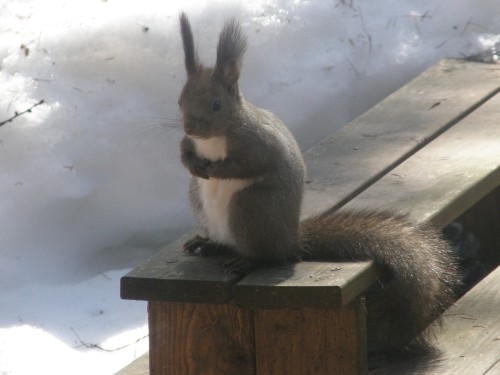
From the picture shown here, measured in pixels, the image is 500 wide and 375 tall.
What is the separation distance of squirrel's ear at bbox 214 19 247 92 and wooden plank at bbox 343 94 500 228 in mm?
433

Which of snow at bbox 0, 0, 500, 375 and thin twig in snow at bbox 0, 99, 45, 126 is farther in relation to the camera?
thin twig in snow at bbox 0, 99, 45, 126

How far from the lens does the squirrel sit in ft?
7.42

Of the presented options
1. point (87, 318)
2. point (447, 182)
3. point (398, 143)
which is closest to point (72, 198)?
point (87, 318)

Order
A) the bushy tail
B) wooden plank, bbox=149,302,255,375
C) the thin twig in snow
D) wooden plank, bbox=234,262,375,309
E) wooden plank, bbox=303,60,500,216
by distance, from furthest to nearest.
→ 1. the thin twig in snow
2. wooden plank, bbox=303,60,500,216
3. the bushy tail
4. wooden plank, bbox=149,302,255,375
5. wooden plank, bbox=234,262,375,309

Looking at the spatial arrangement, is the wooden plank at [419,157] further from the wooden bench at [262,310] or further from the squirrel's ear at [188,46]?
the squirrel's ear at [188,46]

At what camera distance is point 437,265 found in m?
2.35

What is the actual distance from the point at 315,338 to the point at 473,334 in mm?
462

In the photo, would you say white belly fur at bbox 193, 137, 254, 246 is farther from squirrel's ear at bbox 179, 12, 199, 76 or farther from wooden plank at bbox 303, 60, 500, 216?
wooden plank at bbox 303, 60, 500, 216

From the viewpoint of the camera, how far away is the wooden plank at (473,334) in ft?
7.44

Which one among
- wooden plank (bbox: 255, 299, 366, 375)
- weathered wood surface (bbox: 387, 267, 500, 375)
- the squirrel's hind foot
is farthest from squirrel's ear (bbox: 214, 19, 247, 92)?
weathered wood surface (bbox: 387, 267, 500, 375)

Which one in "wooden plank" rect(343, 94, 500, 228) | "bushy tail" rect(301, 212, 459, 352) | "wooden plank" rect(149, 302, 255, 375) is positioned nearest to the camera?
"wooden plank" rect(149, 302, 255, 375)

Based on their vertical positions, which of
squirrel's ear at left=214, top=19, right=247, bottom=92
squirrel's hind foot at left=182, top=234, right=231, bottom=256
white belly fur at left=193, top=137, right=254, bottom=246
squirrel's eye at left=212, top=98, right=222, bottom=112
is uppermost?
squirrel's ear at left=214, top=19, right=247, bottom=92

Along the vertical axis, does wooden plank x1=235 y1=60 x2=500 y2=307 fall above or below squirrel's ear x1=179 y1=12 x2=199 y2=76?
below

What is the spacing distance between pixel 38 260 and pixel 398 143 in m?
1.14
